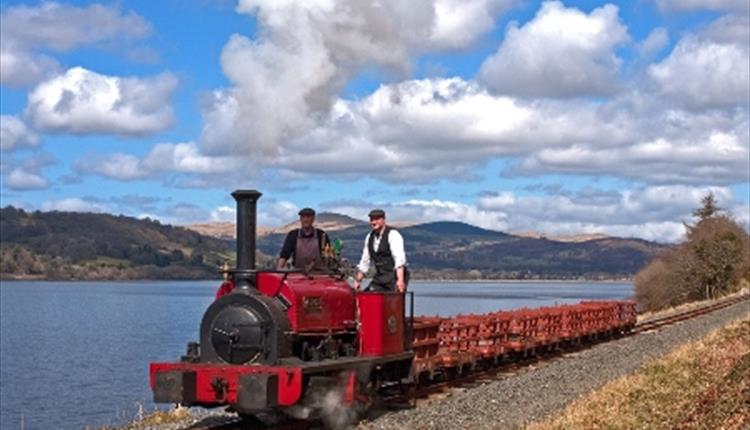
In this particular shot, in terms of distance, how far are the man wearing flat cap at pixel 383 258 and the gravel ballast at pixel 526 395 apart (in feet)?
6.01

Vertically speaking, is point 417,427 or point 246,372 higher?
point 246,372

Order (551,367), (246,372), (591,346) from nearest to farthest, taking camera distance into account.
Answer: (246,372) → (551,367) → (591,346)

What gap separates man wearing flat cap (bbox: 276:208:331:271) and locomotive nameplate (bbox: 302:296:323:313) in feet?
2.10

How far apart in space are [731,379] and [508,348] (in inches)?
291

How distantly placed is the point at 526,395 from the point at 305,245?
184 inches

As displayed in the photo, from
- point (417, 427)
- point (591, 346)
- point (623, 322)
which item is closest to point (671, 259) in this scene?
point (623, 322)

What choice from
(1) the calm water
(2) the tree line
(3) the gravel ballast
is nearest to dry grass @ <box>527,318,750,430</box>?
(3) the gravel ballast

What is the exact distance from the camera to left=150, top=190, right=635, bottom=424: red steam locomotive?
11.9 meters

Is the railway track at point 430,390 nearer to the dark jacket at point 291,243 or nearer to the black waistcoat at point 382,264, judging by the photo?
the black waistcoat at point 382,264

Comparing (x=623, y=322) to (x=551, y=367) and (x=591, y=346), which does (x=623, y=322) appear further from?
(x=551, y=367)

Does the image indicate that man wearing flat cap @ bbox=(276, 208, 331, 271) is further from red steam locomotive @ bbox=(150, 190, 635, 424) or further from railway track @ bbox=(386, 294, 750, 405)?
railway track @ bbox=(386, 294, 750, 405)

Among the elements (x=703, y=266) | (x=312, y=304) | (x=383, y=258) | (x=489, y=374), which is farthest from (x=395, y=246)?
(x=703, y=266)

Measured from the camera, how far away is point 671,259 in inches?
2694

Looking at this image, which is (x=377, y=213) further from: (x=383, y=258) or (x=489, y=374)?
(x=489, y=374)
